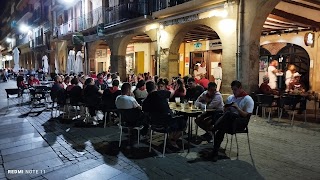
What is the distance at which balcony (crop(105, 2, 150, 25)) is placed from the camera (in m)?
15.1

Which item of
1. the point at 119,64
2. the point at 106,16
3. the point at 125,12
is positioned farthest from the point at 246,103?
the point at 106,16

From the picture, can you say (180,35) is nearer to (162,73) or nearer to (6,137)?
(162,73)

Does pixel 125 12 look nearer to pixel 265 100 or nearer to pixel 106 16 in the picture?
pixel 106 16

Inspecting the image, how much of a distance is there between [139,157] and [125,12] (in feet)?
41.1

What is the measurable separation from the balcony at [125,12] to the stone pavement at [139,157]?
9188 mm

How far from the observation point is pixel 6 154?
19.1 feet

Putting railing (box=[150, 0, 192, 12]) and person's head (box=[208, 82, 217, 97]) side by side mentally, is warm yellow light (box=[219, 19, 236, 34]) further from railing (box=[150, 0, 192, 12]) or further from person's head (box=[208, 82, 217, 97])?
person's head (box=[208, 82, 217, 97])

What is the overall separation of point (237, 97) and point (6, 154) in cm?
507

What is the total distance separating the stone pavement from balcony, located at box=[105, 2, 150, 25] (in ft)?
30.1

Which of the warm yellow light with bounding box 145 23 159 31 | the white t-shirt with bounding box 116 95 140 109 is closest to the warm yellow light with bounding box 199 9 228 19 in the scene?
the warm yellow light with bounding box 145 23 159 31

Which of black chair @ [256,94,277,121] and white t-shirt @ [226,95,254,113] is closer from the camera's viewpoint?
white t-shirt @ [226,95,254,113]

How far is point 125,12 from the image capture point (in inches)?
642

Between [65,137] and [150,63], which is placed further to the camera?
[150,63]

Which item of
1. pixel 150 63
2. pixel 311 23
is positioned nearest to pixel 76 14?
pixel 150 63
